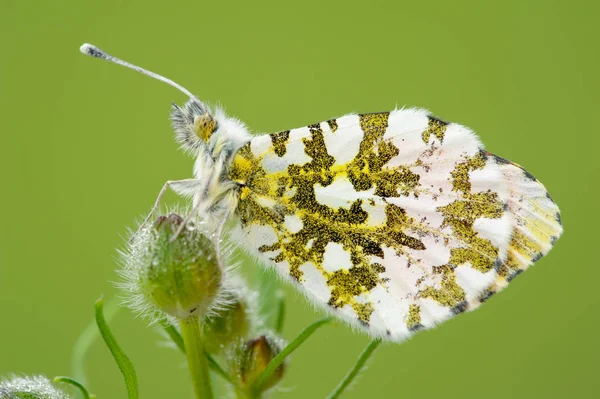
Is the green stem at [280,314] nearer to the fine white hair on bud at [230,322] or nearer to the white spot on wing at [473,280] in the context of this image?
the fine white hair on bud at [230,322]

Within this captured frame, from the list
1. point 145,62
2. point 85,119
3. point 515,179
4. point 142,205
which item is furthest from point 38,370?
point 515,179

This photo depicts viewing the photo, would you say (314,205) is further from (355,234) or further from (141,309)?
(141,309)

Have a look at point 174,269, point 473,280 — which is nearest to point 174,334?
point 174,269

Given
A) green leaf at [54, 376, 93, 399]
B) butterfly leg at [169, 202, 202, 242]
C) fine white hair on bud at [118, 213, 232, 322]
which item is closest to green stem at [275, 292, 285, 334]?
fine white hair on bud at [118, 213, 232, 322]

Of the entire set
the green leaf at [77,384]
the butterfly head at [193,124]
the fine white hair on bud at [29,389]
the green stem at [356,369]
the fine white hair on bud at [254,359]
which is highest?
the butterfly head at [193,124]

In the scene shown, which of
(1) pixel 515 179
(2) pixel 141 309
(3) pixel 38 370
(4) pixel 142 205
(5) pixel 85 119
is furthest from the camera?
(5) pixel 85 119

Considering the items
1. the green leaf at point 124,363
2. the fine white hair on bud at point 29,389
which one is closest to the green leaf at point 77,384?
the fine white hair on bud at point 29,389
